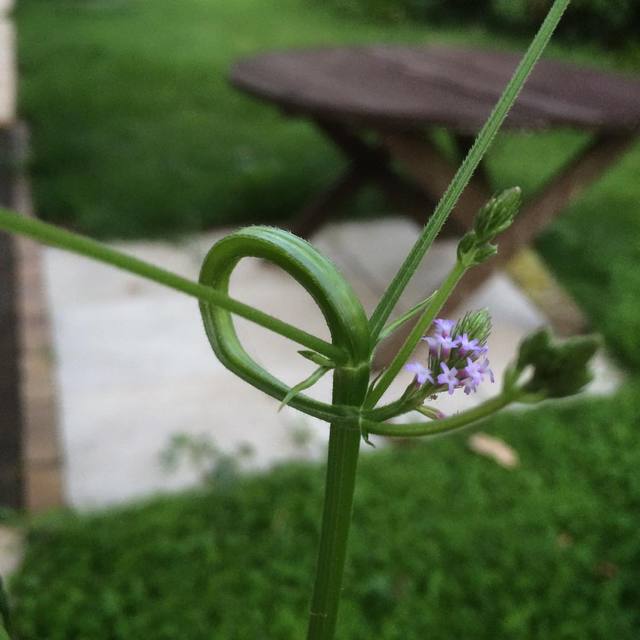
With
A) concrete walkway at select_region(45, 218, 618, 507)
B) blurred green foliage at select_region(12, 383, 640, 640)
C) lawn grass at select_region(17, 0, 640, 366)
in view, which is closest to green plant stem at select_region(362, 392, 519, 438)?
blurred green foliage at select_region(12, 383, 640, 640)

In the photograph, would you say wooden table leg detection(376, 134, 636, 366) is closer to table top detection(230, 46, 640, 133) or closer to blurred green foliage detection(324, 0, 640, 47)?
table top detection(230, 46, 640, 133)

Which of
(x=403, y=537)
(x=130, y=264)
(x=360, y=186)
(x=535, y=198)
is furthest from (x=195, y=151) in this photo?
(x=130, y=264)

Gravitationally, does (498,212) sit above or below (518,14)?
below

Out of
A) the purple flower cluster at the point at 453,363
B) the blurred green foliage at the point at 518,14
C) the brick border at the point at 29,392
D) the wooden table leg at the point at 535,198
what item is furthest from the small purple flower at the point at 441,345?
the blurred green foliage at the point at 518,14

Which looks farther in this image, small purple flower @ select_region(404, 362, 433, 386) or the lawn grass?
the lawn grass

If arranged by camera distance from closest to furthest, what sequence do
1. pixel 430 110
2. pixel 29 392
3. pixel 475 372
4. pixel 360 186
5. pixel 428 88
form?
pixel 475 372
pixel 430 110
pixel 29 392
pixel 428 88
pixel 360 186

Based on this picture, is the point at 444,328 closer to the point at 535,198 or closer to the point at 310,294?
the point at 310,294

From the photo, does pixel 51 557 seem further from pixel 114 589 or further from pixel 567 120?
pixel 567 120
